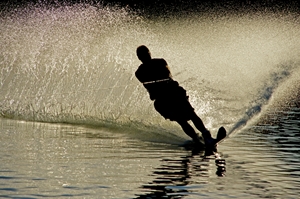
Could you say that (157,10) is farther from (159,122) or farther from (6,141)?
(6,141)

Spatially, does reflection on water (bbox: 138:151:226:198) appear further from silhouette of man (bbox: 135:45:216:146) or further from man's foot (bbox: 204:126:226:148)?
silhouette of man (bbox: 135:45:216:146)

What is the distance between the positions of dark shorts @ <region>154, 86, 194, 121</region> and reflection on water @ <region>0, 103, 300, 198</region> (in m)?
0.48

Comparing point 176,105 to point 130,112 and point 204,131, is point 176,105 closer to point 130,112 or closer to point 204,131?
point 204,131

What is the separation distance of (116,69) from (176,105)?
23.0ft

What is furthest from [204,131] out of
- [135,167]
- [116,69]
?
[116,69]

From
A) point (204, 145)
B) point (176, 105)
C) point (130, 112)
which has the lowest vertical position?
point (204, 145)

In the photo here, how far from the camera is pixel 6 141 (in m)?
12.0

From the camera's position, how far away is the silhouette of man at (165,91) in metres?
11.9

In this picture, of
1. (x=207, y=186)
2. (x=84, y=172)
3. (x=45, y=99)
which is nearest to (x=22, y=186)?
(x=84, y=172)

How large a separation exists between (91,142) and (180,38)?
54.9 feet

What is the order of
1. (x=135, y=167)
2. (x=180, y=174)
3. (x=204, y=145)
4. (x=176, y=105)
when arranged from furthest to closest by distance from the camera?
(x=176, y=105) < (x=204, y=145) < (x=135, y=167) < (x=180, y=174)

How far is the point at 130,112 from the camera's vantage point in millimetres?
Answer: 15336

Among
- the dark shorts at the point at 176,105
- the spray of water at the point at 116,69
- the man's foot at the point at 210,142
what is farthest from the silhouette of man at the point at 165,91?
the spray of water at the point at 116,69

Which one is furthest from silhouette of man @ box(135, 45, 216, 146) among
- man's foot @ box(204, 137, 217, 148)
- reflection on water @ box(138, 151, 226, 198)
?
reflection on water @ box(138, 151, 226, 198)
